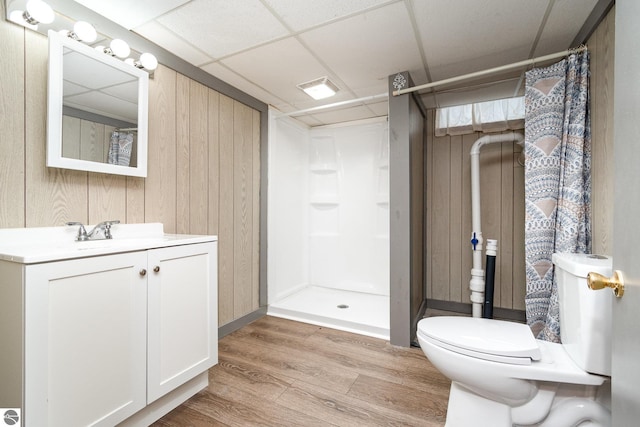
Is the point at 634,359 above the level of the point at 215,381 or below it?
above

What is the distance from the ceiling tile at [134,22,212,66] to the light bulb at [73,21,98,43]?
0.31m

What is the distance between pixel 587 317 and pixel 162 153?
7.46 feet

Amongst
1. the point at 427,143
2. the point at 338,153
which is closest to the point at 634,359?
the point at 427,143

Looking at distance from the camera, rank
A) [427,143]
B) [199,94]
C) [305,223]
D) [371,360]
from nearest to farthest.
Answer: [371,360], [199,94], [427,143], [305,223]

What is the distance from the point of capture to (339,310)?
8.72 feet

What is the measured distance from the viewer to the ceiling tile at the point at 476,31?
142 cm

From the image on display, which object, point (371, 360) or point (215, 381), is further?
point (371, 360)

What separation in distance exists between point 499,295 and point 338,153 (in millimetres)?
2174

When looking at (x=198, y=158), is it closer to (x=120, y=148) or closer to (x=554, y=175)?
(x=120, y=148)

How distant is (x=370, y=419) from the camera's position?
4.45ft

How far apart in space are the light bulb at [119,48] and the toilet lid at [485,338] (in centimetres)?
205

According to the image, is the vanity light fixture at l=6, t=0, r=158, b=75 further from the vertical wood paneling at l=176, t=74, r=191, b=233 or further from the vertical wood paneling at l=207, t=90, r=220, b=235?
the vertical wood paneling at l=207, t=90, r=220, b=235

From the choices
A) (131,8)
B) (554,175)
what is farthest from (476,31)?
(131,8)

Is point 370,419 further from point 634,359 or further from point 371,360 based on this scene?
point 634,359
